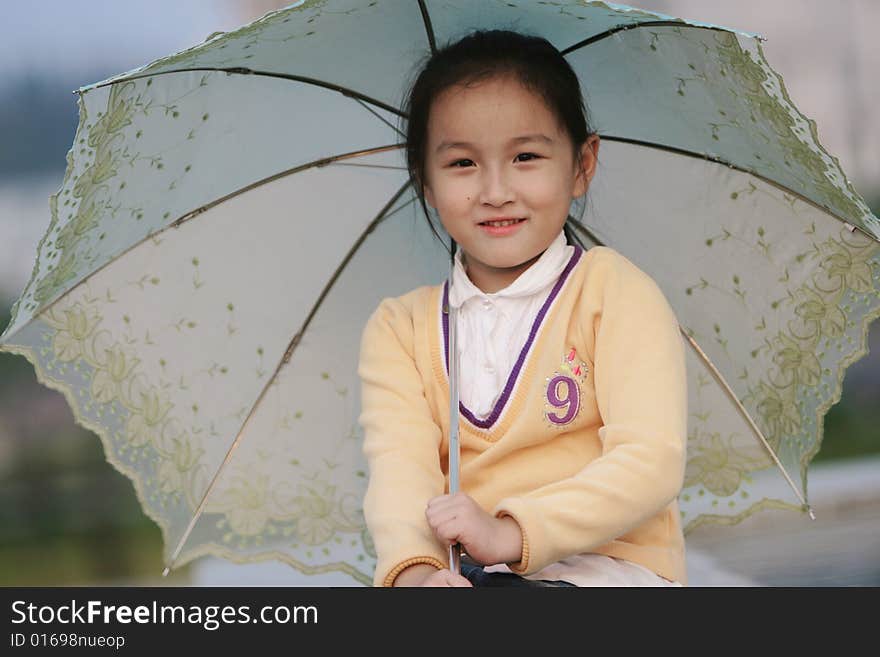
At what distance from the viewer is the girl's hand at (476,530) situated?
3.85ft

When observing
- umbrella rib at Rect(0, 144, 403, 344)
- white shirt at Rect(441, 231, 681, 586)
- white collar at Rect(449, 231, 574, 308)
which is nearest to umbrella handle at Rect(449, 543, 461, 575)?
white shirt at Rect(441, 231, 681, 586)

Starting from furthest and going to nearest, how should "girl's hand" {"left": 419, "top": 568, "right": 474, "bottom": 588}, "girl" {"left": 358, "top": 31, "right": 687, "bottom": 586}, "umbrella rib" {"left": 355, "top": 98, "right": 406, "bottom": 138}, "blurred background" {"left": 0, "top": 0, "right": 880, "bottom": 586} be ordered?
"blurred background" {"left": 0, "top": 0, "right": 880, "bottom": 586} → "umbrella rib" {"left": 355, "top": 98, "right": 406, "bottom": 138} → "girl" {"left": 358, "top": 31, "right": 687, "bottom": 586} → "girl's hand" {"left": 419, "top": 568, "right": 474, "bottom": 588}

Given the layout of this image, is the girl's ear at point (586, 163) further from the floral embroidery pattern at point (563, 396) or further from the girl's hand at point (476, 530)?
the girl's hand at point (476, 530)

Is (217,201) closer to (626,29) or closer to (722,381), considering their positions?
(626,29)

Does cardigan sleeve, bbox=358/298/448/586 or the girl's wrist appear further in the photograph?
cardigan sleeve, bbox=358/298/448/586

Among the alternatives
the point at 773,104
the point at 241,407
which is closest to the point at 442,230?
the point at 241,407

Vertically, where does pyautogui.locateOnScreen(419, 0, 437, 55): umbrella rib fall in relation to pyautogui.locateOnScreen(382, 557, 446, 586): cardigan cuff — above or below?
above

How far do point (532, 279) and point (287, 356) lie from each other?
1.39 feet

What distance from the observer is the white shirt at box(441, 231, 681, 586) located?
4.54ft

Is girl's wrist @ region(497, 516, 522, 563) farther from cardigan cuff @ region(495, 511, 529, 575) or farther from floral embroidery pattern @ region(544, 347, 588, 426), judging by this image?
floral embroidery pattern @ region(544, 347, 588, 426)

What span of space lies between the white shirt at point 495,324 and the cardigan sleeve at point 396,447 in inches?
3.0

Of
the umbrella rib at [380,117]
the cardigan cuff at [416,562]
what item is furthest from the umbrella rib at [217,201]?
the cardigan cuff at [416,562]

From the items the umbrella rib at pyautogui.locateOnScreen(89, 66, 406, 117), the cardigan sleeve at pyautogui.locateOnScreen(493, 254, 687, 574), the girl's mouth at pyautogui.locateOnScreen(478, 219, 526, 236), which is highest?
the umbrella rib at pyautogui.locateOnScreen(89, 66, 406, 117)

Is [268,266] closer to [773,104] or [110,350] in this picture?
[110,350]
